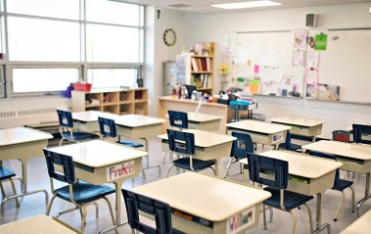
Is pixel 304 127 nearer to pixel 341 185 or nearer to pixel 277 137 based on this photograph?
pixel 277 137

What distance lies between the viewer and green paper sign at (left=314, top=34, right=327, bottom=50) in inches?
296

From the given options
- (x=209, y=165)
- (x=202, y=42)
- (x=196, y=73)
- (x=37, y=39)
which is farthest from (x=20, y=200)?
(x=202, y=42)

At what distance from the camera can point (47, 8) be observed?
7.31 m

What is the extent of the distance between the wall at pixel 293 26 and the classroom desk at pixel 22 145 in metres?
5.41

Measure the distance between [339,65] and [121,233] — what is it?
557cm

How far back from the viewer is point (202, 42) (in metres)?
9.22

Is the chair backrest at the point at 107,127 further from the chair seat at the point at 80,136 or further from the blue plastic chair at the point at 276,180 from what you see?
the blue plastic chair at the point at 276,180

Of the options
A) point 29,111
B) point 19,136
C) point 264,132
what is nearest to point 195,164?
point 264,132

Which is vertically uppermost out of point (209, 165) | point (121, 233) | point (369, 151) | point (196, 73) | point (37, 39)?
point (37, 39)

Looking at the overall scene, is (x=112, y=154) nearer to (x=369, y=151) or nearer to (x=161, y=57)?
(x=369, y=151)

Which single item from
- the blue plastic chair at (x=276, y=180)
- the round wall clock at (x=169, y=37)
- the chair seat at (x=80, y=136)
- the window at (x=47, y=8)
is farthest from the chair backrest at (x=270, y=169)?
the round wall clock at (x=169, y=37)

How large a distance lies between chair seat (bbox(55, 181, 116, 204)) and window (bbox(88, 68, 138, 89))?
5.03 m

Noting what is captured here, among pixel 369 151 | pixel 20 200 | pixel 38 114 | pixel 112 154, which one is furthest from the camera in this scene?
pixel 38 114

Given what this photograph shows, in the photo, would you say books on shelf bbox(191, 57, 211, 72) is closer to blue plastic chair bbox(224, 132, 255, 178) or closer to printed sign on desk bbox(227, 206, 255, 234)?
blue plastic chair bbox(224, 132, 255, 178)
